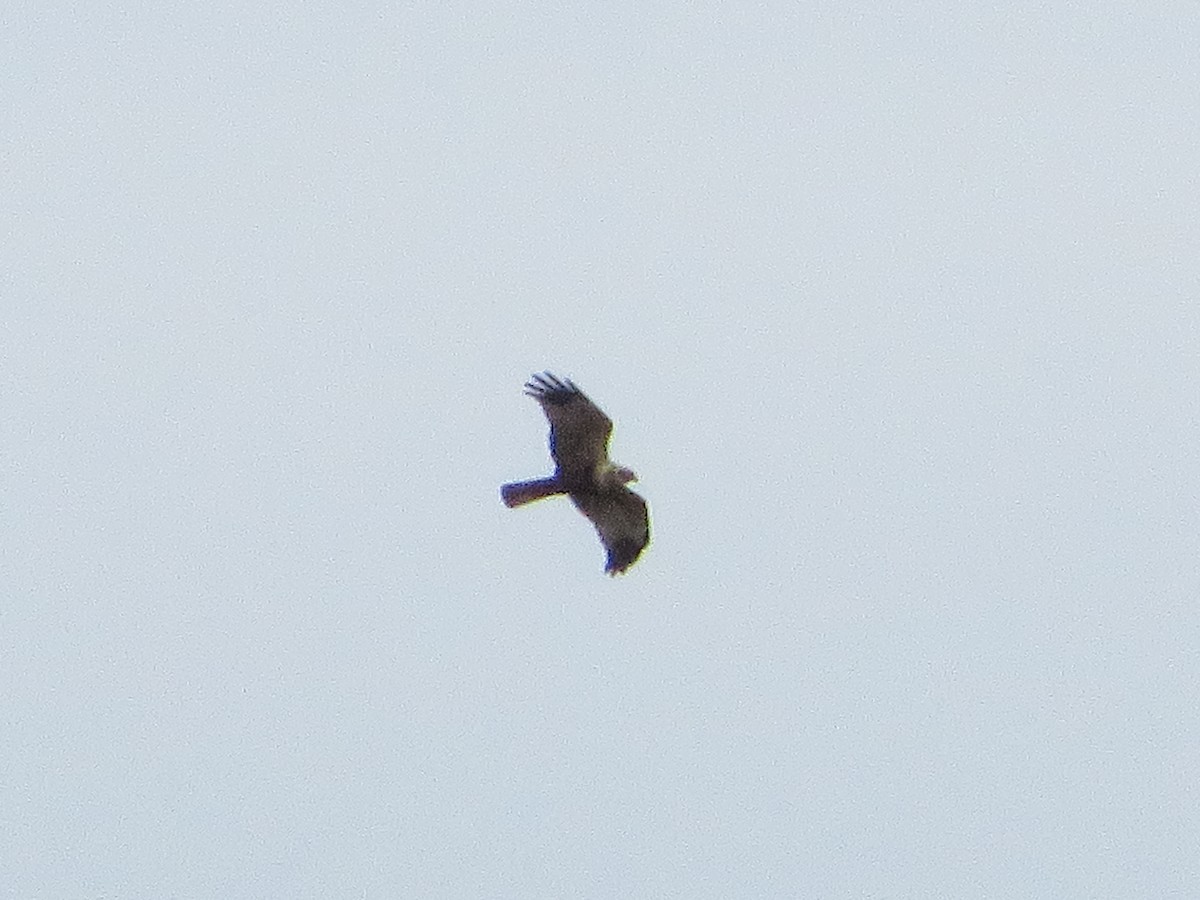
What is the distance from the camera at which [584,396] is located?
26.5 meters

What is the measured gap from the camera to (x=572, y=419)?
26516mm

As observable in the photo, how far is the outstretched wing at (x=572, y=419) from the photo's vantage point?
26.5 meters

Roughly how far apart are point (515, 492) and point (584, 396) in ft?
3.89

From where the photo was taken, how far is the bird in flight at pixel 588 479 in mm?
26500

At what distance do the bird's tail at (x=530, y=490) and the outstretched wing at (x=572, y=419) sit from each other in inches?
15.8

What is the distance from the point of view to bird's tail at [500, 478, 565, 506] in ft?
87.7

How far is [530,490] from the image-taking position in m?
26.8

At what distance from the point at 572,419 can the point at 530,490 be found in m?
0.87

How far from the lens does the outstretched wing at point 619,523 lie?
27.0 meters

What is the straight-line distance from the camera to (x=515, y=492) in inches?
1053

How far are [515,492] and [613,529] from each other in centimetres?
114

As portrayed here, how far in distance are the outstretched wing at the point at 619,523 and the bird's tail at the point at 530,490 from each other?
26cm

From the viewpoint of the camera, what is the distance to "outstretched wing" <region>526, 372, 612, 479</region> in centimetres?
2647

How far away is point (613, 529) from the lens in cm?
2722
